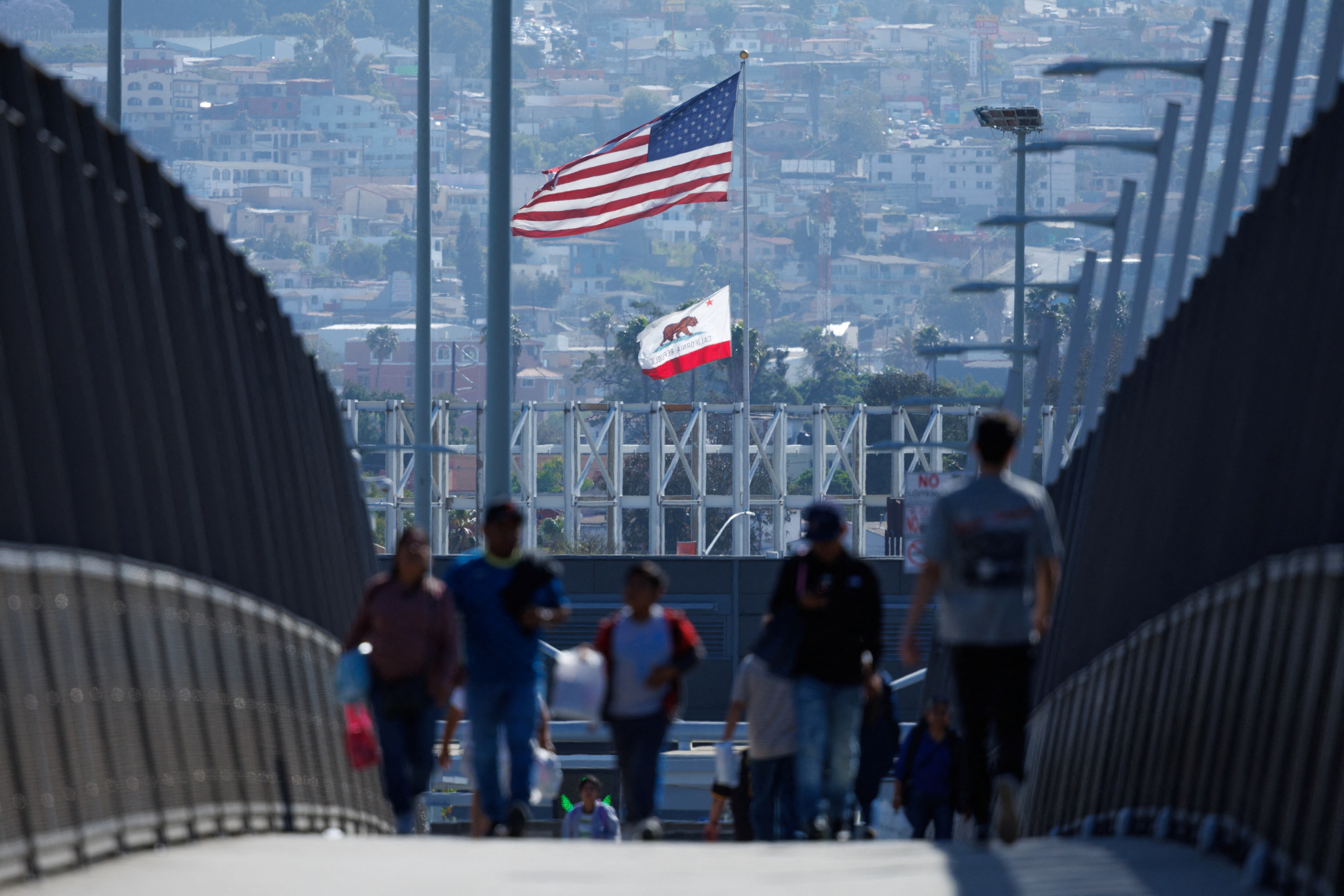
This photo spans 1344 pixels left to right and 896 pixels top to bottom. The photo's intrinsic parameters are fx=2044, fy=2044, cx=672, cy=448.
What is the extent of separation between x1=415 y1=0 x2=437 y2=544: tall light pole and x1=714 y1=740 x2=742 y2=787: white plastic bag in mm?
10706

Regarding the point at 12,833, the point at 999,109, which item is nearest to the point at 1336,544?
the point at 12,833

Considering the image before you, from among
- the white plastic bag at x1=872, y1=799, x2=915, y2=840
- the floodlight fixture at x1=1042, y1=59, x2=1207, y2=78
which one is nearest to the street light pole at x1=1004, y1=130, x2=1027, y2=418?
the floodlight fixture at x1=1042, y1=59, x2=1207, y2=78

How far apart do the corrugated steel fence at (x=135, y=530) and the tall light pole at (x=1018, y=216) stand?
8805 mm

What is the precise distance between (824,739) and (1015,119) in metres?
29.9

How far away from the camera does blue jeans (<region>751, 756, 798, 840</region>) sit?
417 inches

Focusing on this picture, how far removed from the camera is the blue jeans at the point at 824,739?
9.41m

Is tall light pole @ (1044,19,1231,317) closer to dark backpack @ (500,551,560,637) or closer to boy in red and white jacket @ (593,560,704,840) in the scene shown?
boy in red and white jacket @ (593,560,704,840)

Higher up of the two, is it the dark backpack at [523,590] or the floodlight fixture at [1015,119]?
the floodlight fixture at [1015,119]

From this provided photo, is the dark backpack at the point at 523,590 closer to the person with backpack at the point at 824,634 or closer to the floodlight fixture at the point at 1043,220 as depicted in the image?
the person with backpack at the point at 824,634

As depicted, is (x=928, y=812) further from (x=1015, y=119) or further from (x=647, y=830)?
(x=1015, y=119)

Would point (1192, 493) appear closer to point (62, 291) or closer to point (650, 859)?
point (650, 859)

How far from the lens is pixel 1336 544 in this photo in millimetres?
7320

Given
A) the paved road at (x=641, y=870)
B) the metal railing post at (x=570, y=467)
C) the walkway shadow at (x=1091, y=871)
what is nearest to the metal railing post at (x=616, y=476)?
the metal railing post at (x=570, y=467)

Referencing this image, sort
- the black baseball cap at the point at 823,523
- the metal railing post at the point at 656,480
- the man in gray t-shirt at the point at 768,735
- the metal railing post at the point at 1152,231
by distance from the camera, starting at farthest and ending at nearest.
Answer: the metal railing post at the point at 656,480 → the metal railing post at the point at 1152,231 → the man in gray t-shirt at the point at 768,735 → the black baseball cap at the point at 823,523
